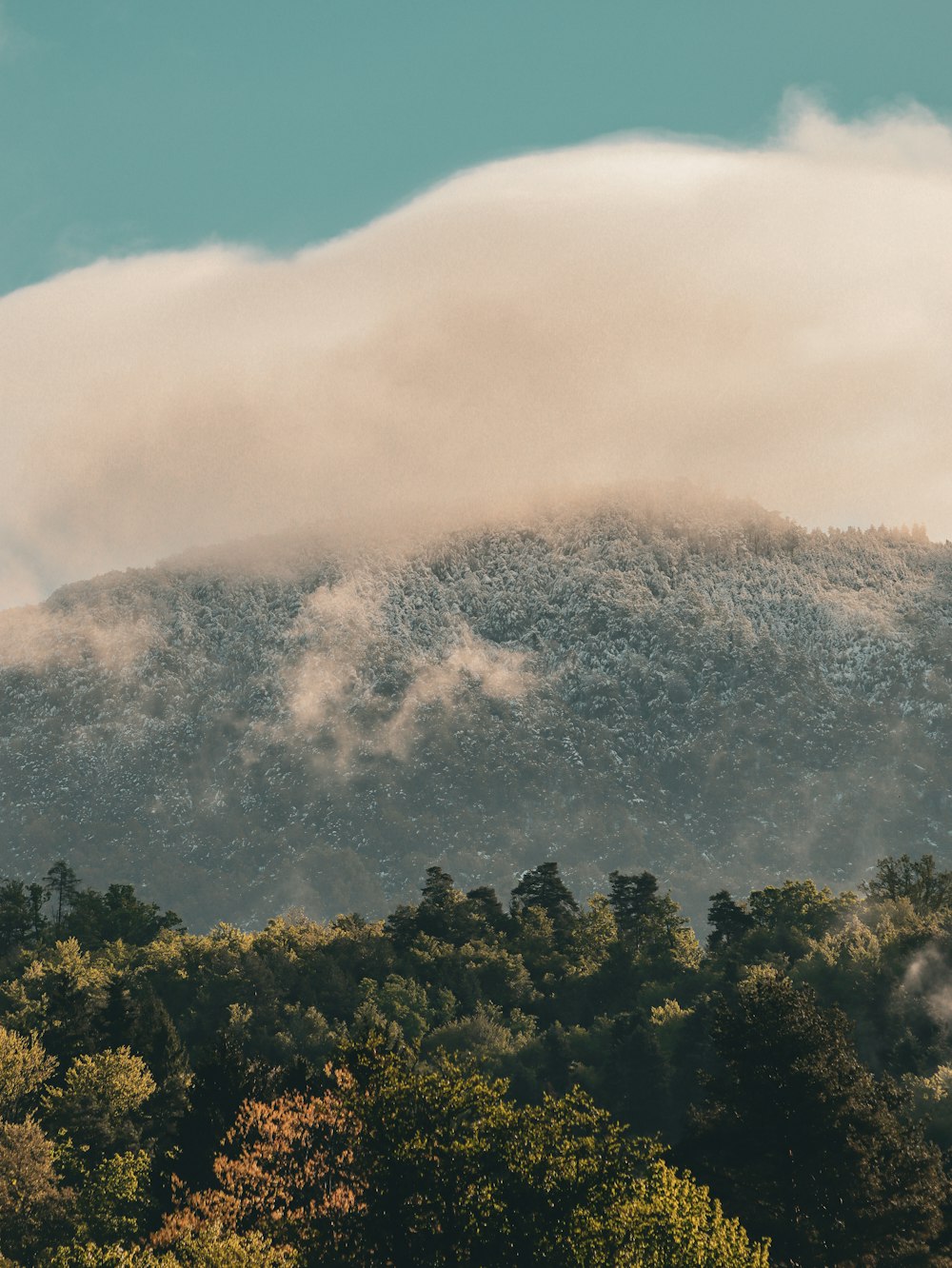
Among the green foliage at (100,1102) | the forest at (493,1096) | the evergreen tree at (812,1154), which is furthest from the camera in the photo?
the green foliage at (100,1102)

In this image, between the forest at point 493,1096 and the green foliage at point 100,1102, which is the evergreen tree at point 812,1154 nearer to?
the forest at point 493,1096

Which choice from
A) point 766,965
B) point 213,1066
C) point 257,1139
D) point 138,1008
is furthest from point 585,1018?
point 257,1139

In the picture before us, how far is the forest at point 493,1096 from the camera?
72.2m

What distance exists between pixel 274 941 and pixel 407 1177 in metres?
121

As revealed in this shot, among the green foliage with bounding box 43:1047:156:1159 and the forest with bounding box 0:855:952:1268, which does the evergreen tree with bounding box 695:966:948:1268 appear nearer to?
the forest with bounding box 0:855:952:1268

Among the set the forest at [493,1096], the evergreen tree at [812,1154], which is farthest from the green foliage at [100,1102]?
the evergreen tree at [812,1154]

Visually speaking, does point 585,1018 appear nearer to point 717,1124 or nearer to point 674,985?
point 674,985

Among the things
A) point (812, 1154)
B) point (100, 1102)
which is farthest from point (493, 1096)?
point (100, 1102)

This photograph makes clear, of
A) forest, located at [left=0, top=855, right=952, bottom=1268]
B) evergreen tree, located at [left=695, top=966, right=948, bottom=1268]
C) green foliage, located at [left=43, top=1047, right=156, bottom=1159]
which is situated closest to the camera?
forest, located at [left=0, top=855, right=952, bottom=1268]

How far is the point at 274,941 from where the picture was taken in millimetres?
191000

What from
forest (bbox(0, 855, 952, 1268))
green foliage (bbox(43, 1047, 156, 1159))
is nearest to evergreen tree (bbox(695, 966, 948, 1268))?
forest (bbox(0, 855, 952, 1268))

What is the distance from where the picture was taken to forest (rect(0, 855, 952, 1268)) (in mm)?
72250

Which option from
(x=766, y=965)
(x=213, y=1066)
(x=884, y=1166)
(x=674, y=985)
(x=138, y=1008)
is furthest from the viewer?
(x=674, y=985)

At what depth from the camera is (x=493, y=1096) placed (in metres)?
76.4
